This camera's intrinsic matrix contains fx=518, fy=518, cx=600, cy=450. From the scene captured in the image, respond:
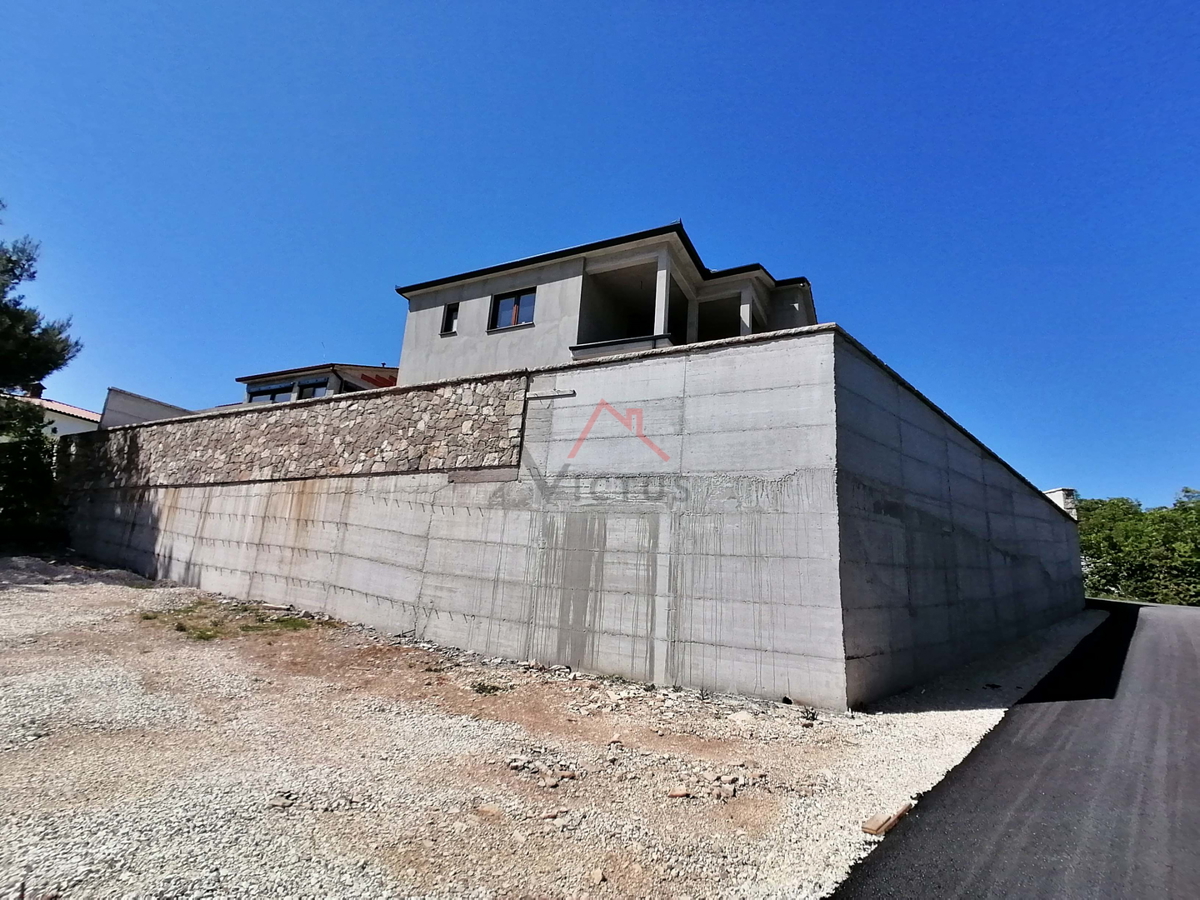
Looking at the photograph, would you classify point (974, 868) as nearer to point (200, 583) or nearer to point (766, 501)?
point (766, 501)

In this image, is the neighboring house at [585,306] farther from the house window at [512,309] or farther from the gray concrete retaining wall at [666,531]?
the gray concrete retaining wall at [666,531]

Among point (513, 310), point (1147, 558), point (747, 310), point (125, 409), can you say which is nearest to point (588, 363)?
point (513, 310)

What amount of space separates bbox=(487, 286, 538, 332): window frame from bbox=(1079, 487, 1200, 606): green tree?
85.6 ft

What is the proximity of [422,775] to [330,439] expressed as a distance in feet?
29.3

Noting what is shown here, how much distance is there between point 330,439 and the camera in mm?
11234

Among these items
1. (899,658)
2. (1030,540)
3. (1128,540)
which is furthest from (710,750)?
(1128,540)

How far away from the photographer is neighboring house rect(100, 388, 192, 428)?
56.6 feet

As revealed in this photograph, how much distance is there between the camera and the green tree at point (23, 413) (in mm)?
15055

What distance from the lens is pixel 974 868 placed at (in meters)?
2.86

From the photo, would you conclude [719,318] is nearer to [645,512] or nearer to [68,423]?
[645,512]

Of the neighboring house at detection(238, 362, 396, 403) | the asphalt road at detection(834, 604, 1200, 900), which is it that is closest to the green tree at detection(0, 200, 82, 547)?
the neighboring house at detection(238, 362, 396, 403)

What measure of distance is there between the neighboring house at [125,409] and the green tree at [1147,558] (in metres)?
37.0

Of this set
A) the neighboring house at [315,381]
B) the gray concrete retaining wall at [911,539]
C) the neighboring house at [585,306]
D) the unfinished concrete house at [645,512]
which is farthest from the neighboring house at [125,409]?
the gray concrete retaining wall at [911,539]

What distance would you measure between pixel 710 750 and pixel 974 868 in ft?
7.17
